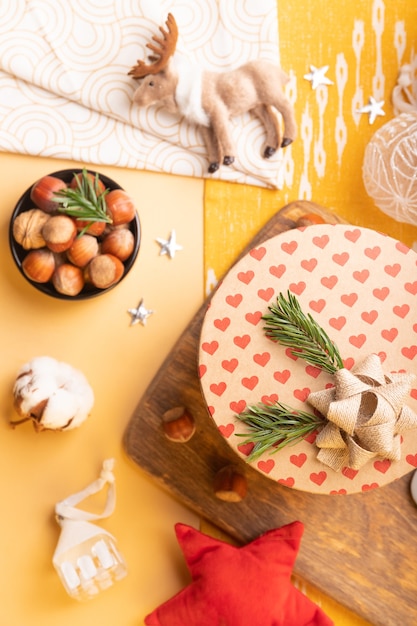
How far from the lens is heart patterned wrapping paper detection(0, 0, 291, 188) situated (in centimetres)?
148

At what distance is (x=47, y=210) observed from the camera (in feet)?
4.34

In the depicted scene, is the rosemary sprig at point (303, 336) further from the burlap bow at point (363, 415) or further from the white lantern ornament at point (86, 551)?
the white lantern ornament at point (86, 551)

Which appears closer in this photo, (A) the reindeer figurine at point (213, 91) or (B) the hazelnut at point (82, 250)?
(B) the hazelnut at point (82, 250)

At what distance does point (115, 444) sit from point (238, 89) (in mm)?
806

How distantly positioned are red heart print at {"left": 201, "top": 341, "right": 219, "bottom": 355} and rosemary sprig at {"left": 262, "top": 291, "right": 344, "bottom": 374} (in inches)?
4.2

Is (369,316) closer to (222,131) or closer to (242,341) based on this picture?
(242,341)

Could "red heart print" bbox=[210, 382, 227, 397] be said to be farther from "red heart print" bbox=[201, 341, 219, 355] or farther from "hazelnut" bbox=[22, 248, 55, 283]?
"hazelnut" bbox=[22, 248, 55, 283]

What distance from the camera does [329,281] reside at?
4.02 feet

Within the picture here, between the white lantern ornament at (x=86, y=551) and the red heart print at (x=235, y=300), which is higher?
the red heart print at (x=235, y=300)

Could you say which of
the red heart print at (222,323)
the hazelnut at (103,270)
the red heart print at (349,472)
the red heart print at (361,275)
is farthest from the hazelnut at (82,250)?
the red heart print at (349,472)

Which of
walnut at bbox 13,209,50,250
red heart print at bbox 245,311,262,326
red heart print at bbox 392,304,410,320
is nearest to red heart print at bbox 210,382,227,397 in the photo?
red heart print at bbox 245,311,262,326

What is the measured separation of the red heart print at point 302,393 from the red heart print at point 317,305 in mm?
A: 143

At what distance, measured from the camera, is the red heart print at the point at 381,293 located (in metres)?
1.22

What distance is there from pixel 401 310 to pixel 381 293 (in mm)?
47
